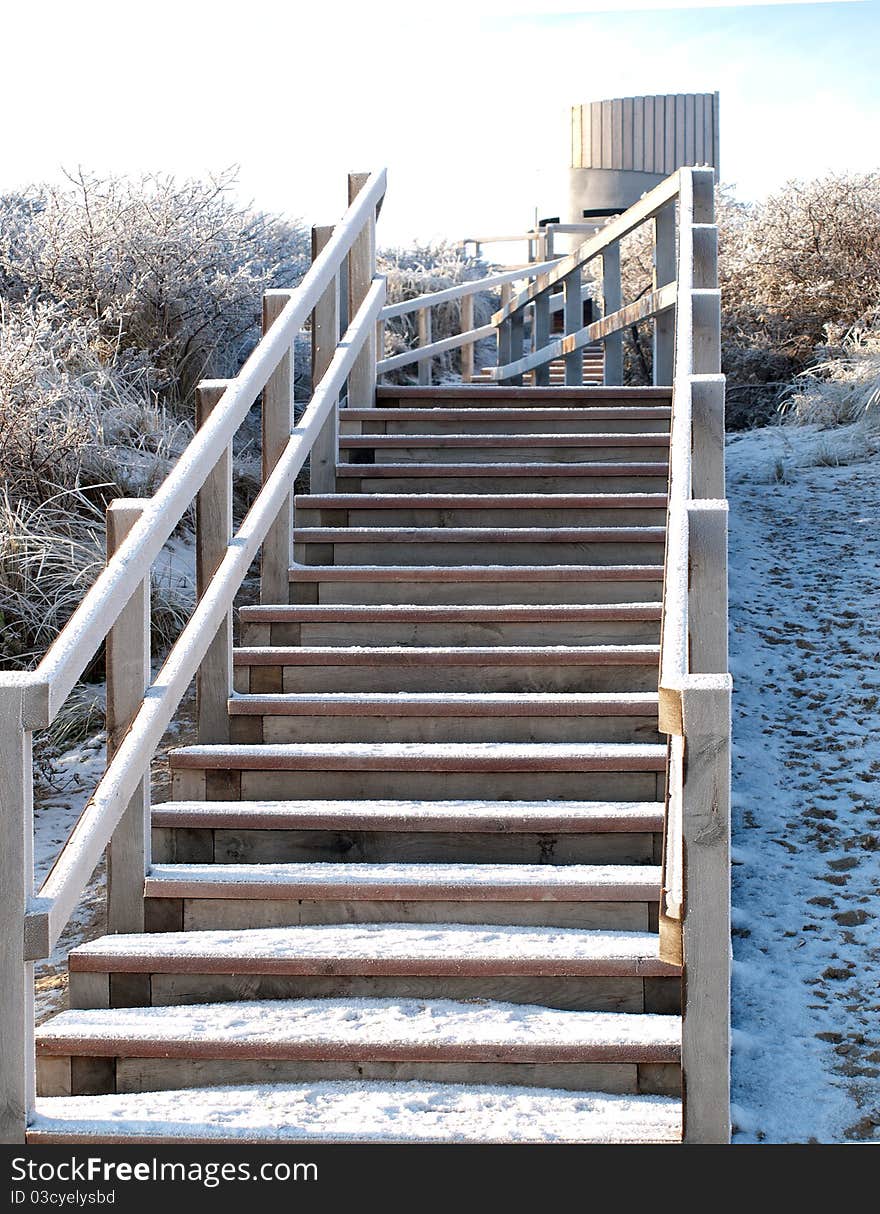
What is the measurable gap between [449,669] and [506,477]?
1402mm

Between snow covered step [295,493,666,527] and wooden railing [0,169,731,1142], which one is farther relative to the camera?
snow covered step [295,493,666,527]

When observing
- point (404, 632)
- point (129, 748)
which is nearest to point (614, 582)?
point (404, 632)

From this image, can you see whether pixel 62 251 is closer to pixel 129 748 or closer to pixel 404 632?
pixel 404 632

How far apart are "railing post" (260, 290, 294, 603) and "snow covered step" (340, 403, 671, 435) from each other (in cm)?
114

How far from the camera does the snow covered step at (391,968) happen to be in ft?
9.12

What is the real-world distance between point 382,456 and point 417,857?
2444 millimetres

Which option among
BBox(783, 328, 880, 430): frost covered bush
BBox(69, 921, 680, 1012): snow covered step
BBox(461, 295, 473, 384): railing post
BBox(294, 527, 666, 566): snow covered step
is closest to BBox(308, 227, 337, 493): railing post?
BBox(294, 527, 666, 566): snow covered step

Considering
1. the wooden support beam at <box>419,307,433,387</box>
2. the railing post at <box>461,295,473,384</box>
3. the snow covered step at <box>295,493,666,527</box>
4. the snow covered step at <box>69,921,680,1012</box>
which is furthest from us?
the railing post at <box>461,295,473,384</box>

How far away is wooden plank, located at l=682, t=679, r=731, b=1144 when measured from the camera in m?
2.16

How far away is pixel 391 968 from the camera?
110 inches

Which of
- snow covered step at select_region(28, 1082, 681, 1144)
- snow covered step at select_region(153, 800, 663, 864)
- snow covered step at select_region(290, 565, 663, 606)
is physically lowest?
snow covered step at select_region(28, 1082, 681, 1144)

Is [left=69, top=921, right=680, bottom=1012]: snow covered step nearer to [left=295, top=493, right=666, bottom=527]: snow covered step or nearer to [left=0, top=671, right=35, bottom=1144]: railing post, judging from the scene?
[left=0, top=671, right=35, bottom=1144]: railing post
